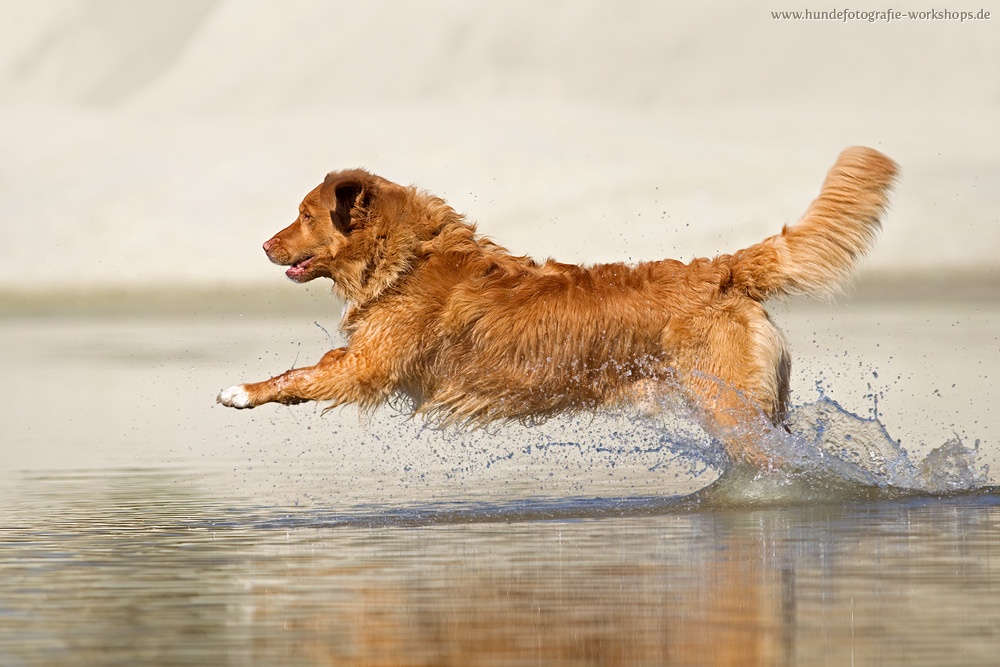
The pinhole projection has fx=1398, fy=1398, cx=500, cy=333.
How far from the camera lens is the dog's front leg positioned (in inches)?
310

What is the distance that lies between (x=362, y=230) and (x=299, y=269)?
0.50 metres

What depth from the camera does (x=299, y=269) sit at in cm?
833

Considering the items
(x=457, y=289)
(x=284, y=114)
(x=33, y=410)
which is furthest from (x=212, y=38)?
(x=457, y=289)

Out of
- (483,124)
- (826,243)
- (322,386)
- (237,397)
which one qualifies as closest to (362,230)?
(322,386)

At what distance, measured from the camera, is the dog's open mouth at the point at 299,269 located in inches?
326

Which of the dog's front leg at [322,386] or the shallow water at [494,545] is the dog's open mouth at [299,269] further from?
the shallow water at [494,545]

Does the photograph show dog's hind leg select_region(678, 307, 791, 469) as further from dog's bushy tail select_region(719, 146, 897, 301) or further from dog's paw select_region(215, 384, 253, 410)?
dog's paw select_region(215, 384, 253, 410)

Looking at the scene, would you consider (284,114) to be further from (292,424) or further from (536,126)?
(292,424)

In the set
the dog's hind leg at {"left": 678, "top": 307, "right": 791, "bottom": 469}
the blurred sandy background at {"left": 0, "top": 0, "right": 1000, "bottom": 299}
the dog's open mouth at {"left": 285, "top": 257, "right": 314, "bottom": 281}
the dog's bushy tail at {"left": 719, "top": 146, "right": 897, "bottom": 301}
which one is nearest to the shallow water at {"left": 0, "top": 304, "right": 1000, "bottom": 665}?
the dog's hind leg at {"left": 678, "top": 307, "right": 791, "bottom": 469}

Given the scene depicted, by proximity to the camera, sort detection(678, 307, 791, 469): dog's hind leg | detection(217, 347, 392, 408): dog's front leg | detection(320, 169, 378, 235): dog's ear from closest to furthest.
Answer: detection(678, 307, 791, 469): dog's hind leg, detection(217, 347, 392, 408): dog's front leg, detection(320, 169, 378, 235): dog's ear

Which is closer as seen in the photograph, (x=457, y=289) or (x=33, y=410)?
(x=457, y=289)

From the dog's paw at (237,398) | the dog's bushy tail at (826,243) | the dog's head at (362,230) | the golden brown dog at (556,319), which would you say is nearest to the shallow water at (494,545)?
the golden brown dog at (556,319)

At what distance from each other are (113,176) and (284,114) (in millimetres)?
6991

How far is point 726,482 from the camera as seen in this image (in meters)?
8.05
